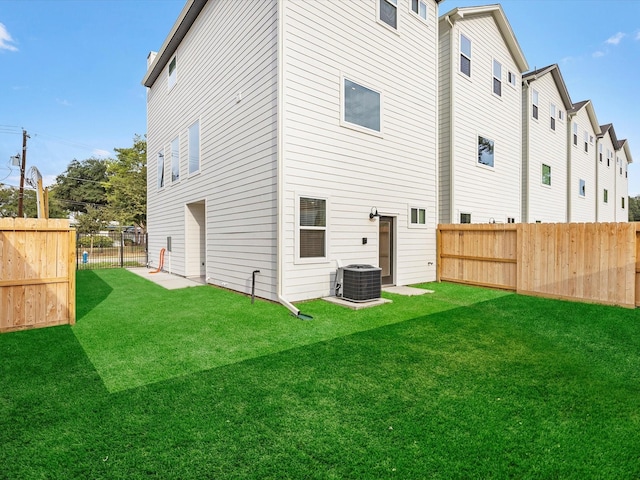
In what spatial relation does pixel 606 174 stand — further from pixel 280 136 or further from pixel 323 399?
pixel 323 399

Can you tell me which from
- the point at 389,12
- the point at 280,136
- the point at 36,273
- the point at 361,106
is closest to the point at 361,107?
the point at 361,106

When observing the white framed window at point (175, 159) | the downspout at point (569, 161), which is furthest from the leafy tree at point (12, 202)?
the downspout at point (569, 161)

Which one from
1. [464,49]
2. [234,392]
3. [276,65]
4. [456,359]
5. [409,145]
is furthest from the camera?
[464,49]

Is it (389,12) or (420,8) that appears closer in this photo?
(389,12)

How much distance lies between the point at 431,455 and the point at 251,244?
5834mm

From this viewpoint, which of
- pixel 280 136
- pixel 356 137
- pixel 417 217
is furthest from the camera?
pixel 417 217

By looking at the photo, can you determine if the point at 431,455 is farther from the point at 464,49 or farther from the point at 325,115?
the point at 464,49

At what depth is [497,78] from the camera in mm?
11969

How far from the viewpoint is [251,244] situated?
732 centimetres

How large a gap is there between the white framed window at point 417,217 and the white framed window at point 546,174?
8.78 m

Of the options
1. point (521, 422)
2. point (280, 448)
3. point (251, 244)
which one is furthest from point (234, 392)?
point (251, 244)

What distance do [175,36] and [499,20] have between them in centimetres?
1103

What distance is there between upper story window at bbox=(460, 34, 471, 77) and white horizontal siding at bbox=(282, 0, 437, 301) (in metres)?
1.66

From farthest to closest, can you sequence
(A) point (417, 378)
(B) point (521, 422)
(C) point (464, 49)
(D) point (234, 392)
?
(C) point (464, 49), (A) point (417, 378), (D) point (234, 392), (B) point (521, 422)
